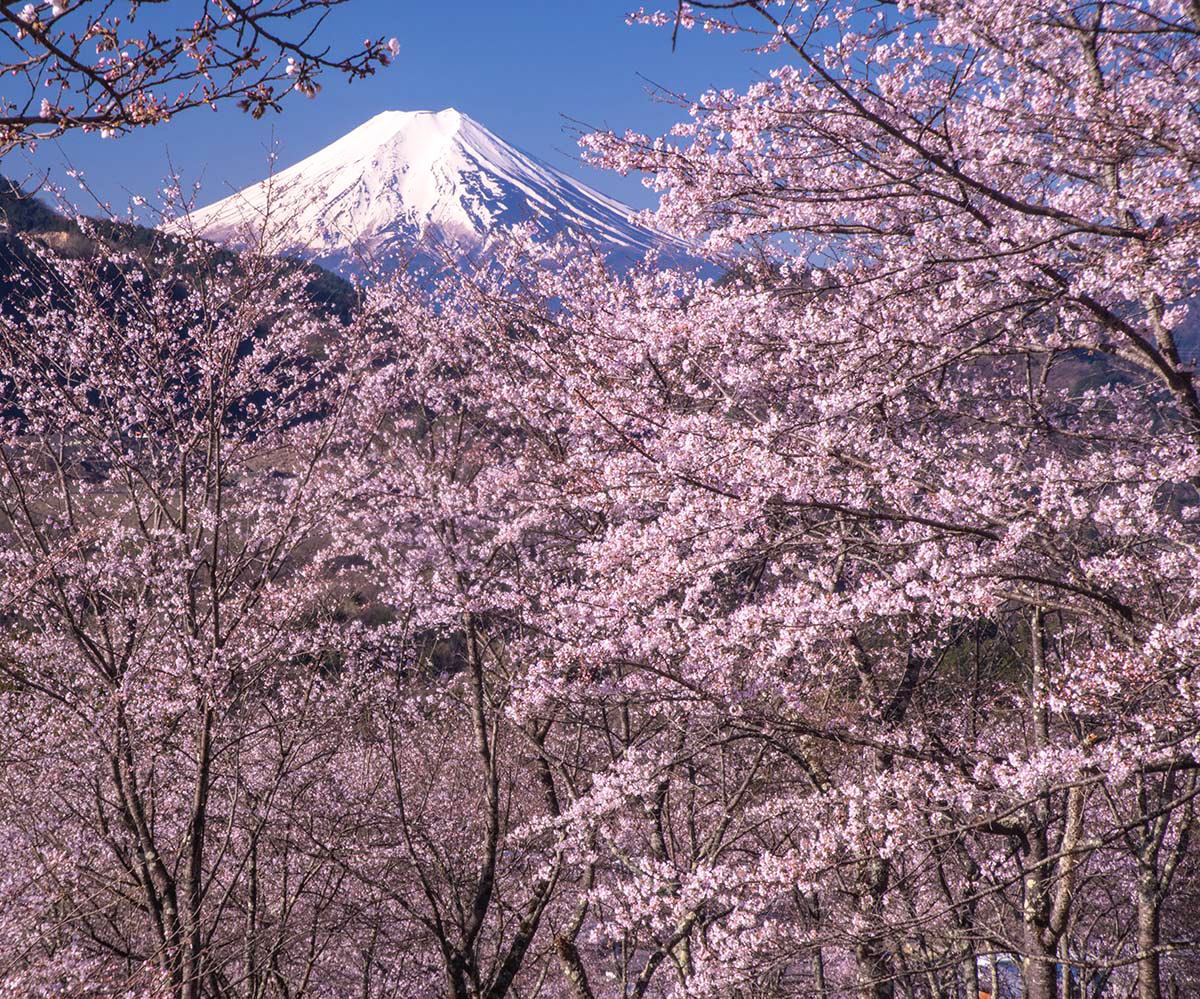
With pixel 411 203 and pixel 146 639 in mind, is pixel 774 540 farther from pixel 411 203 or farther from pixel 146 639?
pixel 411 203

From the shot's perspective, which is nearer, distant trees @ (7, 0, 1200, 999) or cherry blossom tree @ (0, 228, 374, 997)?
distant trees @ (7, 0, 1200, 999)

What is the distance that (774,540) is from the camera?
5402 millimetres

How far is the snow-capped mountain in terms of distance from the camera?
A: 800cm

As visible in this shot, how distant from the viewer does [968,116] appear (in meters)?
4.79

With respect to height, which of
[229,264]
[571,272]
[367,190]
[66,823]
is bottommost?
[66,823]

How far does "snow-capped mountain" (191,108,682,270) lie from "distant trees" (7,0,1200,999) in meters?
0.73

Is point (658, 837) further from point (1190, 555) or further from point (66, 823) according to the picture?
point (66, 823)

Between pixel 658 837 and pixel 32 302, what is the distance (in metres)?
7.21

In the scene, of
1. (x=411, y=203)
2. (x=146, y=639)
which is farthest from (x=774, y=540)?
(x=411, y=203)

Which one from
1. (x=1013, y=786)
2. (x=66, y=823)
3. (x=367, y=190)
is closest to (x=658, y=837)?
(x=1013, y=786)

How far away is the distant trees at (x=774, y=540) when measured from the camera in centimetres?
444

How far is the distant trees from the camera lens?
14.6 feet

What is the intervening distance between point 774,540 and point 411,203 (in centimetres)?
15883

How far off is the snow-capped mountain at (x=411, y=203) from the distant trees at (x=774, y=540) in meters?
0.73
